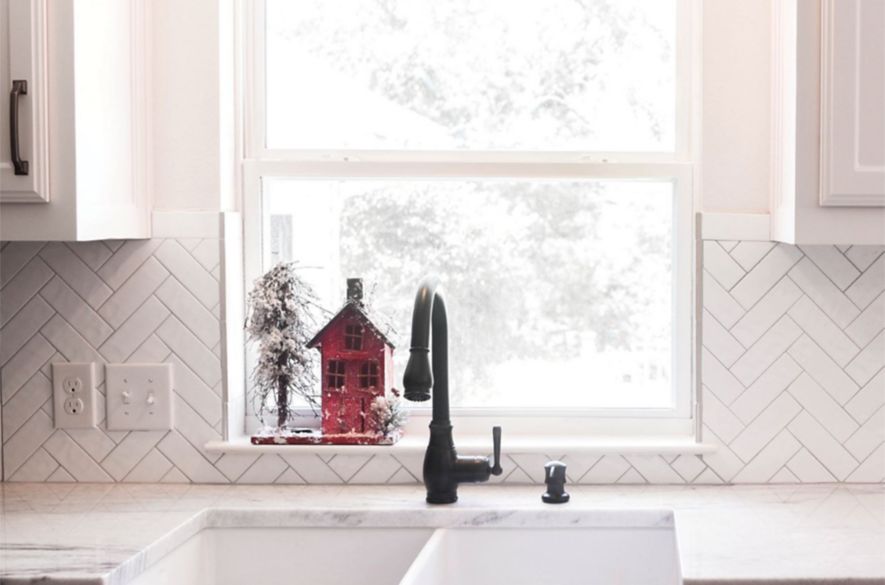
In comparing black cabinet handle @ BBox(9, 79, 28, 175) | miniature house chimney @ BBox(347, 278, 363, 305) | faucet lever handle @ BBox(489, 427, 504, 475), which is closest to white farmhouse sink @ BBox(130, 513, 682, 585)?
faucet lever handle @ BBox(489, 427, 504, 475)

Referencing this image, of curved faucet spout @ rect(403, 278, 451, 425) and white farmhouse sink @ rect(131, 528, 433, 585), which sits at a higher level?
curved faucet spout @ rect(403, 278, 451, 425)

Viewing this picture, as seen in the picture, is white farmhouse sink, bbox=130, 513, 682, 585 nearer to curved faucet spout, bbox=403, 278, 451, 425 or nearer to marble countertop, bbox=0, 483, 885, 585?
marble countertop, bbox=0, 483, 885, 585

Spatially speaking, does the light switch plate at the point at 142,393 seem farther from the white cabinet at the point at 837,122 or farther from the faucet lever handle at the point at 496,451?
the white cabinet at the point at 837,122

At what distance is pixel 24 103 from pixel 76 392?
0.66 meters

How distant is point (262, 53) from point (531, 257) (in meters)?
0.70

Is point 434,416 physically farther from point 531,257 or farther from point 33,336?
point 33,336

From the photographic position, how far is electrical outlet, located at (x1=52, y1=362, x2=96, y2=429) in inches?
94.2

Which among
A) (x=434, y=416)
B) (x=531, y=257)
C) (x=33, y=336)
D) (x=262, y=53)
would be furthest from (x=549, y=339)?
(x=33, y=336)

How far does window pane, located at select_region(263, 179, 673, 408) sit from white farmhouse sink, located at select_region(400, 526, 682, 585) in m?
0.37

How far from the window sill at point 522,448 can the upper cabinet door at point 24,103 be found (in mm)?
659

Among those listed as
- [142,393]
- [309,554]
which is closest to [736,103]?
[309,554]

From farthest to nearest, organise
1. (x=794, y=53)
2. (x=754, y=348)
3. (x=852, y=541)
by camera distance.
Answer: (x=754, y=348)
(x=794, y=53)
(x=852, y=541)

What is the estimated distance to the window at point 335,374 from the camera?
235 cm

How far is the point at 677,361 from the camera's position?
2.45 m
